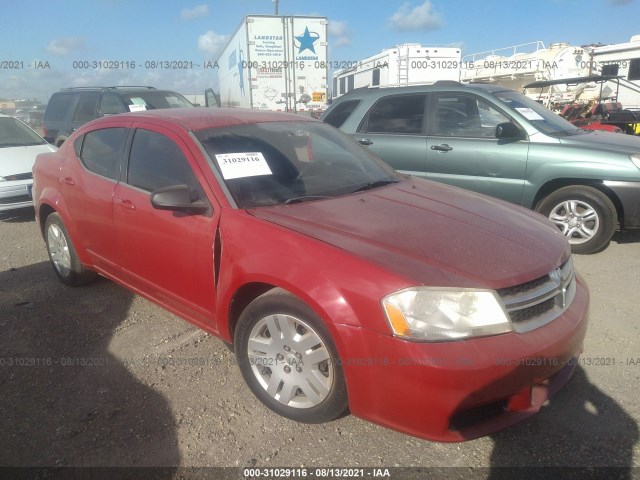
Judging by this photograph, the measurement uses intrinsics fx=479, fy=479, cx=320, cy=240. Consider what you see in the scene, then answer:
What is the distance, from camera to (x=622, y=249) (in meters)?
5.08

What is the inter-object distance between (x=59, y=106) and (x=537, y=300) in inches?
417

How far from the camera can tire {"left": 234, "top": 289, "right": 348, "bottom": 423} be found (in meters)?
2.24

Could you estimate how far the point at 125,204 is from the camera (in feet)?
10.5

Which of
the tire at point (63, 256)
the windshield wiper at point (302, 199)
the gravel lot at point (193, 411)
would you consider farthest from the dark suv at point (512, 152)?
the tire at point (63, 256)

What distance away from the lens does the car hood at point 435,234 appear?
2.12 metres

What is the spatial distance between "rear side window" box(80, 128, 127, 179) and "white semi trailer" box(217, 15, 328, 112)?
10.3 metres

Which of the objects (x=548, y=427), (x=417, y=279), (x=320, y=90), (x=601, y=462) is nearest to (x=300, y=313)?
(x=417, y=279)

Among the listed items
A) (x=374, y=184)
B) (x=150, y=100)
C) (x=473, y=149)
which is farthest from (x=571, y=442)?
(x=150, y=100)

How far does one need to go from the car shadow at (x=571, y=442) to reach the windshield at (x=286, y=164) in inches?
65.3

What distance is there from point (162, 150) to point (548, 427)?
275 cm

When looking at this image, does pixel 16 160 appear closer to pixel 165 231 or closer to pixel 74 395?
pixel 165 231

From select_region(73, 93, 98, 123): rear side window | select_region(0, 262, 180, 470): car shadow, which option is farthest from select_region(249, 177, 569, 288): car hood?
select_region(73, 93, 98, 123): rear side window

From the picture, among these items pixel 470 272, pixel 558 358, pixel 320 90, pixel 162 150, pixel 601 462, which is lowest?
pixel 601 462

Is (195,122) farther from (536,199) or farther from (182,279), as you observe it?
(536,199)
